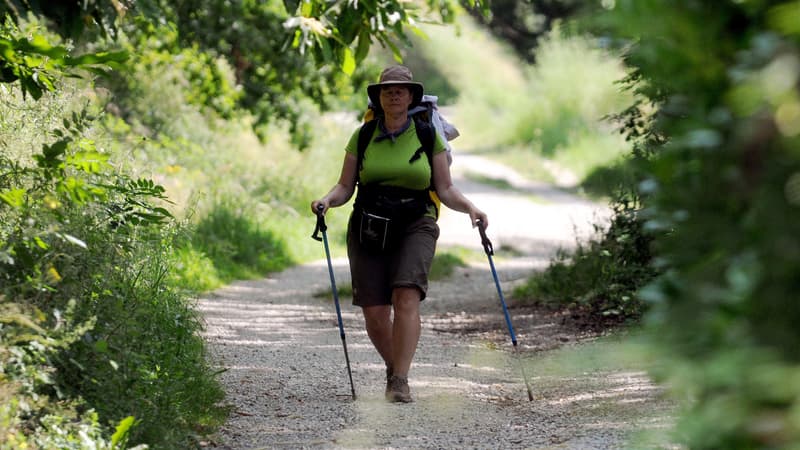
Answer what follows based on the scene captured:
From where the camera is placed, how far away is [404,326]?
7.21 m

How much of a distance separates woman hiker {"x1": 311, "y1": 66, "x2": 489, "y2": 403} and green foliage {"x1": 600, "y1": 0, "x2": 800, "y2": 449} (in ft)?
13.9

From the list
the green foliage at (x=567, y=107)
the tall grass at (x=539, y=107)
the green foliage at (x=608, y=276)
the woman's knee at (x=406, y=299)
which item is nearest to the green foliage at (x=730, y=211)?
the woman's knee at (x=406, y=299)

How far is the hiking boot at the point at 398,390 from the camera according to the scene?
23.7 ft

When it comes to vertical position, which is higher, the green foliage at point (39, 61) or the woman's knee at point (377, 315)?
the green foliage at point (39, 61)

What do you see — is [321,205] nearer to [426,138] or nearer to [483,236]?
[426,138]

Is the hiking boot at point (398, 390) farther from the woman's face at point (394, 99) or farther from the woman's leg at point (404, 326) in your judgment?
the woman's face at point (394, 99)

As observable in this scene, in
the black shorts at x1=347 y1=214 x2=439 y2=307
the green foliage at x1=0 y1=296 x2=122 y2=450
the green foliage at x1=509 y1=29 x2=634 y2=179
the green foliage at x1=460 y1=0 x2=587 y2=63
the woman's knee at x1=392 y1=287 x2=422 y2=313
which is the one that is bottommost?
the green foliage at x1=0 y1=296 x2=122 y2=450

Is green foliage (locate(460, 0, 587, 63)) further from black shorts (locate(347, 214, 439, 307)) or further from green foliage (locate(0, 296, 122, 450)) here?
green foliage (locate(0, 296, 122, 450))

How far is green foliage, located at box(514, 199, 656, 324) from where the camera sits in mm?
10117

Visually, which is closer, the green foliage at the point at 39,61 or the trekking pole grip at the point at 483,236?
the green foliage at the point at 39,61

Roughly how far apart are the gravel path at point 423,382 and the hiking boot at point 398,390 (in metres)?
0.08

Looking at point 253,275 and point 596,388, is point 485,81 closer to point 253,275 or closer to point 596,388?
point 253,275

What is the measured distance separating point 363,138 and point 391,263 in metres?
0.77

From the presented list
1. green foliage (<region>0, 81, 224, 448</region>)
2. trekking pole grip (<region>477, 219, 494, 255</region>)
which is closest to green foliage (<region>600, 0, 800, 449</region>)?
green foliage (<region>0, 81, 224, 448</region>)
